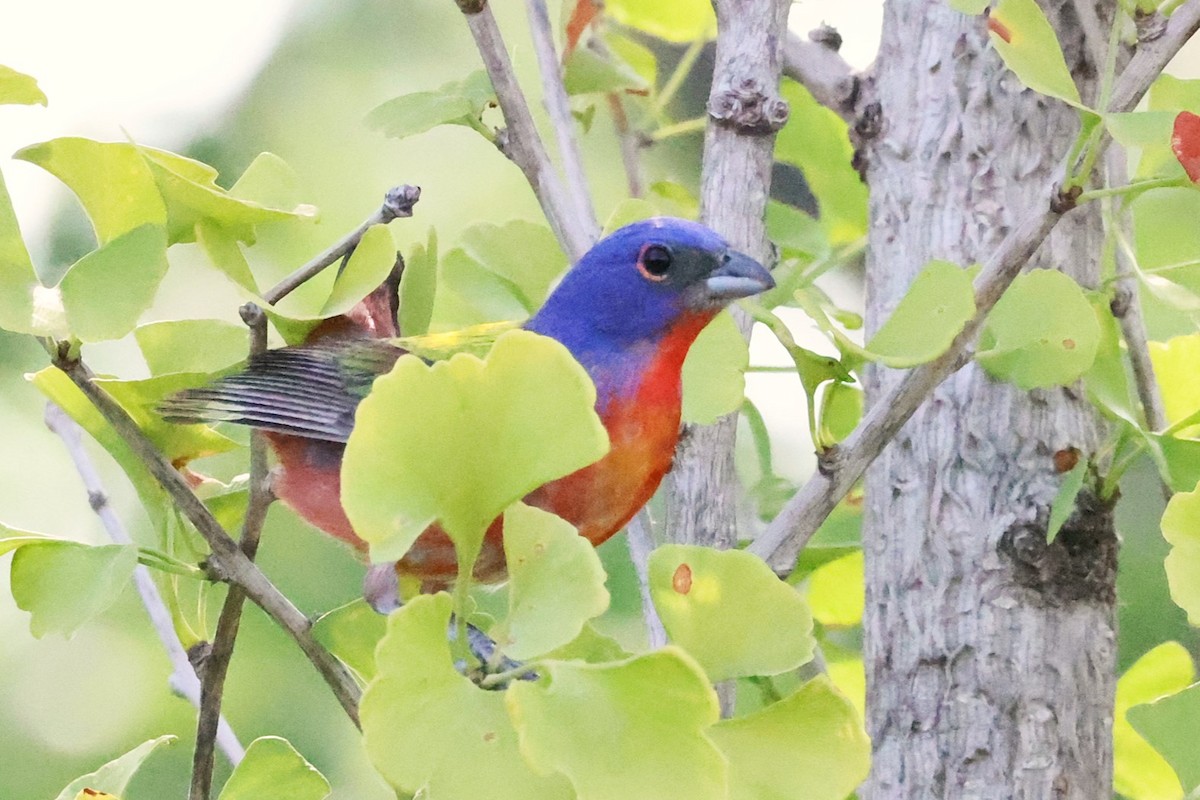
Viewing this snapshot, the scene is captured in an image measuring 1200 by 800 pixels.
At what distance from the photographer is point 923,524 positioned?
0.79 metres

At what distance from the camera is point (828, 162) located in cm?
92

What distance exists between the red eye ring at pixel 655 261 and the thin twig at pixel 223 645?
255 millimetres

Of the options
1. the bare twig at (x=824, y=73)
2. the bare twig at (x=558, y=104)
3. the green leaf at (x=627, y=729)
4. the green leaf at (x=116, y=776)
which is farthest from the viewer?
the bare twig at (x=824, y=73)

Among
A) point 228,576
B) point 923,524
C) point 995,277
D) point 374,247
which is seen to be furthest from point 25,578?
point 923,524

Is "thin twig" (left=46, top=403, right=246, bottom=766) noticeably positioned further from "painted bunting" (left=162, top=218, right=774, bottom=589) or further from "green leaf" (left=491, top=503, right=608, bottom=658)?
"green leaf" (left=491, top=503, right=608, bottom=658)

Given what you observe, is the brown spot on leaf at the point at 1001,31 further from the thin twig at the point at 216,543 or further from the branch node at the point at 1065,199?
the thin twig at the point at 216,543

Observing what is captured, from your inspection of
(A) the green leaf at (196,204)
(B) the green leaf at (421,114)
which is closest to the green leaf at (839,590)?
(B) the green leaf at (421,114)

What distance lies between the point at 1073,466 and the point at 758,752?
17.1 inches

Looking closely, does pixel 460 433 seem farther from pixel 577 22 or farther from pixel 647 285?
pixel 577 22

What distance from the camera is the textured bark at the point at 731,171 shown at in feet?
2.33

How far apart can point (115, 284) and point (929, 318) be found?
0.29m

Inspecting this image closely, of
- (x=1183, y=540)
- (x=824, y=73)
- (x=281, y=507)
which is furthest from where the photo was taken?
(x=281, y=507)

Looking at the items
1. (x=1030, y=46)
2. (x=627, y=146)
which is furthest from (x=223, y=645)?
(x=627, y=146)

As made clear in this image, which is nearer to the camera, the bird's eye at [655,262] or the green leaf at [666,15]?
the bird's eye at [655,262]
